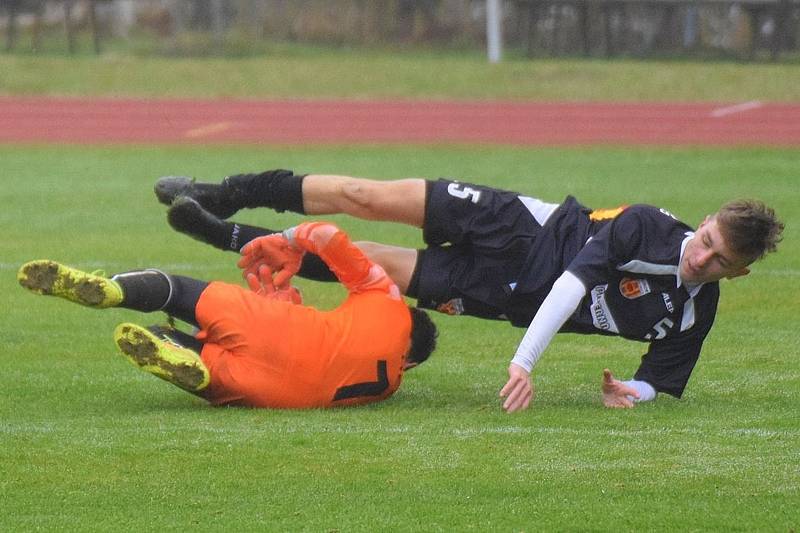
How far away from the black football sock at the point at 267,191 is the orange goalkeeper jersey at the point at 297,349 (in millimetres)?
785

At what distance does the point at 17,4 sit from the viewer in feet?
99.9

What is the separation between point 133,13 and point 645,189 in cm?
2053

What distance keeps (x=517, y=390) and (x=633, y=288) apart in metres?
0.81

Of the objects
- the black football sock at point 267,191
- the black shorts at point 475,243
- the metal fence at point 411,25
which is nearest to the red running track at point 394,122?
the metal fence at point 411,25

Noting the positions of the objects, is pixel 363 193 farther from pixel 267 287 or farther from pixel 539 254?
pixel 539 254

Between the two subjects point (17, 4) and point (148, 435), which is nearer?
point (148, 435)

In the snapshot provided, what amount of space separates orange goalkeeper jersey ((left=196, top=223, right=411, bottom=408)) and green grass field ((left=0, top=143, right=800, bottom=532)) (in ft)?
0.37

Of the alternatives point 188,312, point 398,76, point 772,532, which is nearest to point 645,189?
point 188,312

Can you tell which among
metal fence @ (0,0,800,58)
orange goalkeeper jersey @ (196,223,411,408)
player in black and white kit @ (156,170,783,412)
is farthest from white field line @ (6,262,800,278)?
metal fence @ (0,0,800,58)

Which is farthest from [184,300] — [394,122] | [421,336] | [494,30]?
[494,30]

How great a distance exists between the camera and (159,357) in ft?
19.9

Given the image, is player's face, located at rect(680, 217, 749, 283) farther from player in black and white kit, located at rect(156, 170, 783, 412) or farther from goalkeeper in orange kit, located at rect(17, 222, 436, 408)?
goalkeeper in orange kit, located at rect(17, 222, 436, 408)

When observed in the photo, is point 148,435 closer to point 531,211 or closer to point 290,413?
point 290,413

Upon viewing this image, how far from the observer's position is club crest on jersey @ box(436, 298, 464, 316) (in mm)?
7039
